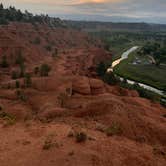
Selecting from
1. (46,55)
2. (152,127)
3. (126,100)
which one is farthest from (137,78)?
(152,127)

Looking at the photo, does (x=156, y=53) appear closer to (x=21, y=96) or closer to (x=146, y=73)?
(x=146, y=73)

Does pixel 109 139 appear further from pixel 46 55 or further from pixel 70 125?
pixel 46 55

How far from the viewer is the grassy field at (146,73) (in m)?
43.9

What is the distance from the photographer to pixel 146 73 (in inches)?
1967

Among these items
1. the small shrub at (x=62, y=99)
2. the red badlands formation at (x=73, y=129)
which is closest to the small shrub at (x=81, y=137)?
the red badlands formation at (x=73, y=129)

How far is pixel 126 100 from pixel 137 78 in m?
26.1

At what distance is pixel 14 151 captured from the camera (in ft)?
37.2

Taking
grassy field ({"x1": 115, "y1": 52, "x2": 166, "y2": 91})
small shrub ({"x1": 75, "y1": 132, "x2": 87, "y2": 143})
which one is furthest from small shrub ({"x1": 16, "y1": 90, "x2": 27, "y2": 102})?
grassy field ({"x1": 115, "y1": 52, "x2": 166, "y2": 91})

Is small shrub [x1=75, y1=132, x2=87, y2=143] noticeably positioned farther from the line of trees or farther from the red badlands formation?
the line of trees

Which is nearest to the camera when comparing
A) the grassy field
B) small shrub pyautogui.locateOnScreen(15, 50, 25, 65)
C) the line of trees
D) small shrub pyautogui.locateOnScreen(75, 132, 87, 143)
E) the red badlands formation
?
the red badlands formation

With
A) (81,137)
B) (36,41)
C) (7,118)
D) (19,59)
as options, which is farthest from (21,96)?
(36,41)

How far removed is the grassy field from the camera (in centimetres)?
4389

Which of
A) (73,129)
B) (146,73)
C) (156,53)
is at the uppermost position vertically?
(73,129)

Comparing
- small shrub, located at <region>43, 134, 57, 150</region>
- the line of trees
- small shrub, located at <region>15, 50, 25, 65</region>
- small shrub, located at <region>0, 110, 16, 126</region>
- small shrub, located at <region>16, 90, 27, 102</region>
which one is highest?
small shrub, located at <region>43, 134, 57, 150</region>
